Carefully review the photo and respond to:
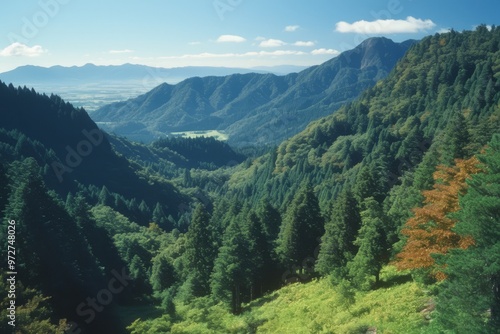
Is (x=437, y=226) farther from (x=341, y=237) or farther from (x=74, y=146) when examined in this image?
(x=74, y=146)

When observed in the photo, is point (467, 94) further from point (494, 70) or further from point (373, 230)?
point (373, 230)

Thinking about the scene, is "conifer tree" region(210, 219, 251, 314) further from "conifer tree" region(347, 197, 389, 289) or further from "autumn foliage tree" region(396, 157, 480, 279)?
"autumn foliage tree" region(396, 157, 480, 279)

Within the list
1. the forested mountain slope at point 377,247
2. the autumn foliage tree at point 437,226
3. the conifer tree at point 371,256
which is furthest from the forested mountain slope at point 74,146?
the autumn foliage tree at point 437,226

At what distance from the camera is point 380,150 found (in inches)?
4444

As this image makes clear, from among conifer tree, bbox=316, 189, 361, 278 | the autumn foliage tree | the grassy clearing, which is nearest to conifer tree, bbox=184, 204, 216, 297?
the grassy clearing

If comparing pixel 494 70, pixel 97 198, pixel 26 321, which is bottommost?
pixel 97 198

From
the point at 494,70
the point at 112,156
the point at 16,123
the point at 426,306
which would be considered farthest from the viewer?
the point at 112,156

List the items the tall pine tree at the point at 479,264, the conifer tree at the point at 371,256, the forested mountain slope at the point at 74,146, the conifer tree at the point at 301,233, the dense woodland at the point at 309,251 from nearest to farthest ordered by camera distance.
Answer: the tall pine tree at the point at 479,264
the dense woodland at the point at 309,251
the conifer tree at the point at 371,256
the conifer tree at the point at 301,233
the forested mountain slope at the point at 74,146

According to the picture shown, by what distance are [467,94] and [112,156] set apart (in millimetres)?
148413

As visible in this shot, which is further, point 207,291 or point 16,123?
point 16,123

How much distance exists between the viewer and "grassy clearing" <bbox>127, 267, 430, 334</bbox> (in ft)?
80.8

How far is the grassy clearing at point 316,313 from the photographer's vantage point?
24641 millimetres

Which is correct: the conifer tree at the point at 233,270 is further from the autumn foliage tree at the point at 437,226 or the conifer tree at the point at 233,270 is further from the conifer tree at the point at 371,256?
the autumn foliage tree at the point at 437,226

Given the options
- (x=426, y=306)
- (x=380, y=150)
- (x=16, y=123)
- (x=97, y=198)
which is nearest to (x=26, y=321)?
(x=426, y=306)
